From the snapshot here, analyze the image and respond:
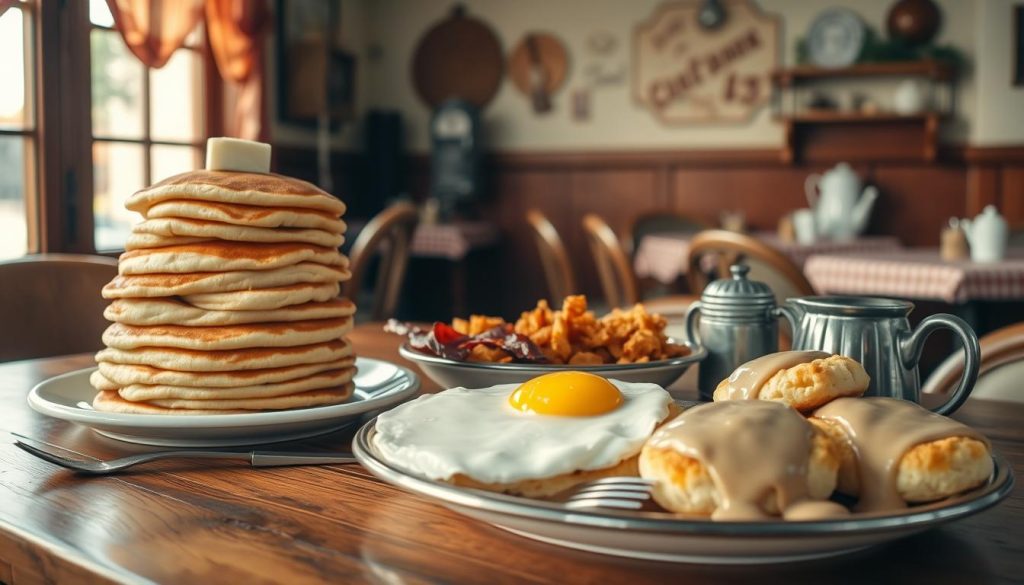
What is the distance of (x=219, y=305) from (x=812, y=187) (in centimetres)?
503

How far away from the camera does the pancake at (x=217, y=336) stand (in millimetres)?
864

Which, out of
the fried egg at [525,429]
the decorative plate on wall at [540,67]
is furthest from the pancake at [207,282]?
the decorative plate on wall at [540,67]

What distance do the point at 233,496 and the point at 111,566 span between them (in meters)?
0.15

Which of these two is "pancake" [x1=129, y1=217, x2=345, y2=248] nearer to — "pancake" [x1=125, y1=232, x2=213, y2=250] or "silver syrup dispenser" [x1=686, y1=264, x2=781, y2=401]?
"pancake" [x1=125, y1=232, x2=213, y2=250]

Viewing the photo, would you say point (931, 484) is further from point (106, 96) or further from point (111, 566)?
point (106, 96)

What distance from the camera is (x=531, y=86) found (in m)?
6.04

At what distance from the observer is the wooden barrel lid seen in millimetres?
6176

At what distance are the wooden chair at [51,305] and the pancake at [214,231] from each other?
1.04m

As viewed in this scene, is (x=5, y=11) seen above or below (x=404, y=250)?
above

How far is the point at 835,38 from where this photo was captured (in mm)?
5238

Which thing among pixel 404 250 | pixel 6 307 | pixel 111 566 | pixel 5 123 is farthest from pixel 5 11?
pixel 111 566

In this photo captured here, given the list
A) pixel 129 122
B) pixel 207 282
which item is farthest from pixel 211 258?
pixel 129 122

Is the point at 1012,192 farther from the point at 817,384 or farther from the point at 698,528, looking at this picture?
the point at 698,528

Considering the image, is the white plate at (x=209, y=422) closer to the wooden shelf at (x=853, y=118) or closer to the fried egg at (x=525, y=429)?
the fried egg at (x=525, y=429)
